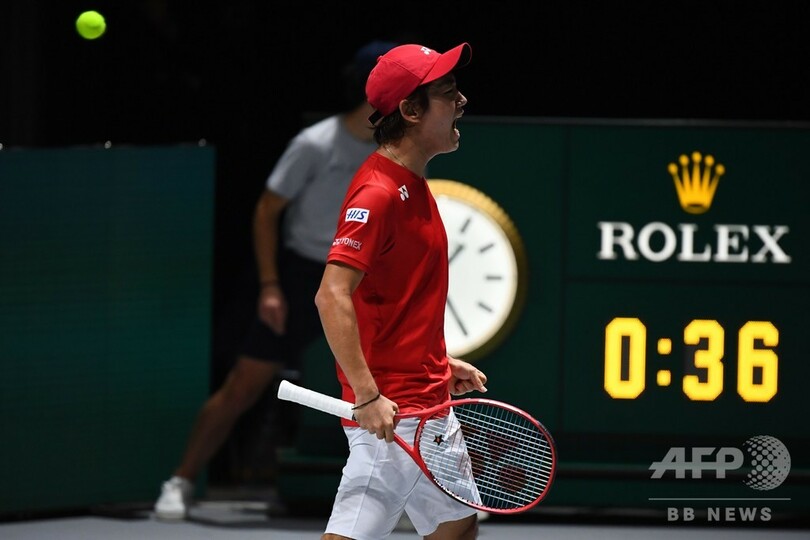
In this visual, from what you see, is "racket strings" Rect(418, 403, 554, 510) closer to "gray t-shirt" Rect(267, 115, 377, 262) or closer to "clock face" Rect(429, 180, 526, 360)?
"clock face" Rect(429, 180, 526, 360)

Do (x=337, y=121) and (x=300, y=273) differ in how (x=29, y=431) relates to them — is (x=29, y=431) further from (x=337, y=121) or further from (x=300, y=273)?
(x=337, y=121)

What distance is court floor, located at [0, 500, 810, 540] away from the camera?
21.0ft

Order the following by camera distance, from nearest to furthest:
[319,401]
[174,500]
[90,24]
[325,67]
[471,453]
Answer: [319,401]
[471,453]
[174,500]
[90,24]
[325,67]

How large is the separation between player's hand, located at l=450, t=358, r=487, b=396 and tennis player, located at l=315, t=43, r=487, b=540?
0.53 ft

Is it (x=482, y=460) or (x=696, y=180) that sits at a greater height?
(x=696, y=180)

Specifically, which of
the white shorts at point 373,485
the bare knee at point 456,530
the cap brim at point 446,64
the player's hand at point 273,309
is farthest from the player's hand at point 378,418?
the player's hand at point 273,309

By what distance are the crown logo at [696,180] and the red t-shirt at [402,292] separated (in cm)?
252

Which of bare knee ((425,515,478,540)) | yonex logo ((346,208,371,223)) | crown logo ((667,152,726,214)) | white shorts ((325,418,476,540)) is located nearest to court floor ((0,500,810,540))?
crown logo ((667,152,726,214))

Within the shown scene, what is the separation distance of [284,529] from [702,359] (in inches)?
72.6

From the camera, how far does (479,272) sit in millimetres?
6586

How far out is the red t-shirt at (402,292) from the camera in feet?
13.5

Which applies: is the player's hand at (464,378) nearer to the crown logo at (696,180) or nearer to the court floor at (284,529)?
the court floor at (284,529)

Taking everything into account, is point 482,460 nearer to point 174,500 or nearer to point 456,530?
point 456,530

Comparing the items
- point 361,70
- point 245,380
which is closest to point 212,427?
→ point 245,380
